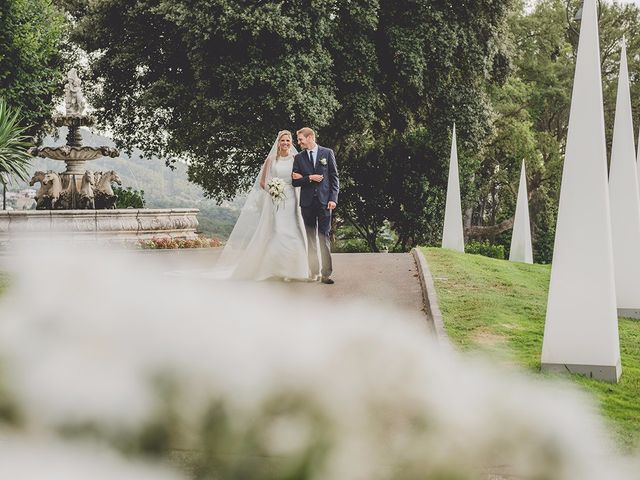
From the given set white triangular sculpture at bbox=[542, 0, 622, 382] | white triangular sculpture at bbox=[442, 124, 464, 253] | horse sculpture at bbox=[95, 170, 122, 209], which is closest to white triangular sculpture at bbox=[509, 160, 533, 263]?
white triangular sculpture at bbox=[442, 124, 464, 253]

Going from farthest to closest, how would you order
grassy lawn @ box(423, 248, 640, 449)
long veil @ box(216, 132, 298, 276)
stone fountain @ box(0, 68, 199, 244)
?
stone fountain @ box(0, 68, 199, 244) → long veil @ box(216, 132, 298, 276) → grassy lawn @ box(423, 248, 640, 449)

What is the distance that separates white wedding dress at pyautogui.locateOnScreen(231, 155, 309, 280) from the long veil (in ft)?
0.06

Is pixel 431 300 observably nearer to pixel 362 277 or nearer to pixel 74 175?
pixel 362 277

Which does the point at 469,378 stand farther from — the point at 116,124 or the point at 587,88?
the point at 116,124

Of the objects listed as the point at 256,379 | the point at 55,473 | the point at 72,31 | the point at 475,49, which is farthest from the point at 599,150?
the point at 72,31

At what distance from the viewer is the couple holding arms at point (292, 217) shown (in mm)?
10789

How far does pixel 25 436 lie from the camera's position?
2.82 metres

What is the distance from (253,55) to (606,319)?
51.4ft

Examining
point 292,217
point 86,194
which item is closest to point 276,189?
point 292,217

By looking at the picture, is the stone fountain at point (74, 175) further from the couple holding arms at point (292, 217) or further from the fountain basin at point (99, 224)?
the couple holding arms at point (292, 217)

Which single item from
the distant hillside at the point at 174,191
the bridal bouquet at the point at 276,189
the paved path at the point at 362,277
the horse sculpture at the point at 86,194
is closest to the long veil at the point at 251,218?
the bridal bouquet at the point at 276,189

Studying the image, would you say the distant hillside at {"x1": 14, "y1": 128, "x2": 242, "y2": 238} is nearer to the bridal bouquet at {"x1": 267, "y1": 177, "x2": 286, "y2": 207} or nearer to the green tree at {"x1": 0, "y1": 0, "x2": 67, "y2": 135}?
the green tree at {"x1": 0, "y1": 0, "x2": 67, "y2": 135}

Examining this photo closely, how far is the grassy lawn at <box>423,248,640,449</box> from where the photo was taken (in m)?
6.33

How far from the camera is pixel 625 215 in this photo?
10477mm
